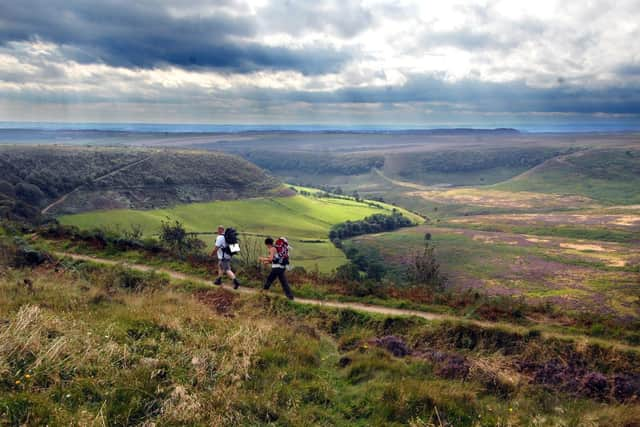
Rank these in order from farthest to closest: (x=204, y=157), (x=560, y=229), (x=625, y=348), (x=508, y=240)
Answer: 1. (x=204, y=157)
2. (x=560, y=229)
3. (x=508, y=240)
4. (x=625, y=348)

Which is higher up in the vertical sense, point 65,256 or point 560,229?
point 65,256

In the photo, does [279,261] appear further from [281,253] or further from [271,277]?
[271,277]

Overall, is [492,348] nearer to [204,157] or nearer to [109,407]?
[109,407]

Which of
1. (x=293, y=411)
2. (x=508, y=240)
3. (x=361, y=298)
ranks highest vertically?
(x=293, y=411)

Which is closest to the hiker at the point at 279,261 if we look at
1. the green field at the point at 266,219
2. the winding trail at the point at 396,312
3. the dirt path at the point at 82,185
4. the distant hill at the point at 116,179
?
the winding trail at the point at 396,312

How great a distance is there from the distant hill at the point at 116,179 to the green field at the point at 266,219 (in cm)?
670

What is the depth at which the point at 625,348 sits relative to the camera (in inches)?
A: 428

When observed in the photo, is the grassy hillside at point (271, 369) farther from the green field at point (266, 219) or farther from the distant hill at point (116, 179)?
the distant hill at point (116, 179)

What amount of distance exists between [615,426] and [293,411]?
19.1ft

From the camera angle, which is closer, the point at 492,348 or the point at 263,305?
the point at 492,348

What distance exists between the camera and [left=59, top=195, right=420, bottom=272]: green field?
8275 centimetres

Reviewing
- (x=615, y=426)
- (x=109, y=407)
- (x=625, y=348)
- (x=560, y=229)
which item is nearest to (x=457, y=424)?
(x=615, y=426)

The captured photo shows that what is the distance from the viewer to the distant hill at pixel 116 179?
94750mm

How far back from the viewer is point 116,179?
113 meters
